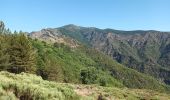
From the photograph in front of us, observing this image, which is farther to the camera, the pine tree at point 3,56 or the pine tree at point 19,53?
the pine tree at point 19,53

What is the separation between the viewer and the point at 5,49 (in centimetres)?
7169

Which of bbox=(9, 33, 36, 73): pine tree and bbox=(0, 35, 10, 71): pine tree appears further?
bbox=(9, 33, 36, 73): pine tree

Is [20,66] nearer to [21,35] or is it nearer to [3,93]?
[21,35]

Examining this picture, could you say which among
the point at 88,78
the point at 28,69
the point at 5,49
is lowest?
the point at 88,78

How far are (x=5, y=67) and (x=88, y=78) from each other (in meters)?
65.0

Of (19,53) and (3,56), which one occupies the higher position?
(19,53)

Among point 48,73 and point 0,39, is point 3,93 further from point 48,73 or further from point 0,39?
point 48,73

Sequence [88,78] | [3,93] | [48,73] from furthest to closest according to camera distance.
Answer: [88,78] < [48,73] < [3,93]

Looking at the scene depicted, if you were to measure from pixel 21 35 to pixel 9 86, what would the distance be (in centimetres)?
5509

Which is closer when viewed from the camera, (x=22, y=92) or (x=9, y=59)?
(x=22, y=92)

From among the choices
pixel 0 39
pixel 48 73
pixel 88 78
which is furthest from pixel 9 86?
pixel 88 78

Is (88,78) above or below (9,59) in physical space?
below

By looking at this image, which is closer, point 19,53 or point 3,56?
point 3,56

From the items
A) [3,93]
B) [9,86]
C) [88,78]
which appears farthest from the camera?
[88,78]
